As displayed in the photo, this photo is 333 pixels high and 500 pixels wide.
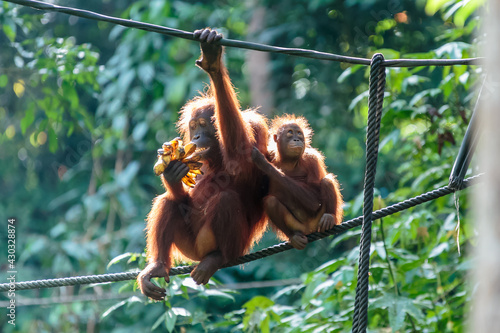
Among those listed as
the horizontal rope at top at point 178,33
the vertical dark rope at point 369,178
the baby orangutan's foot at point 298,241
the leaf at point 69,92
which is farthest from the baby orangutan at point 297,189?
the leaf at point 69,92

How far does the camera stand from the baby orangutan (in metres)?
3.61

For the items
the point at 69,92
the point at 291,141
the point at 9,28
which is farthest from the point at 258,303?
the point at 9,28

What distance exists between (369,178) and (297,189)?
3.04ft

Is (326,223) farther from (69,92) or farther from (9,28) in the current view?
(9,28)

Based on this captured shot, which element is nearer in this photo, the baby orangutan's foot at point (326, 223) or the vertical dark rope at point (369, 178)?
the vertical dark rope at point (369, 178)

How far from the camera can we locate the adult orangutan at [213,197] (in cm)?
353

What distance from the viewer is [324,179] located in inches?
149

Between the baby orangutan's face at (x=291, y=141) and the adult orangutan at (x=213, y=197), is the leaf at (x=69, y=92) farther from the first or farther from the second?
the baby orangutan's face at (x=291, y=141)

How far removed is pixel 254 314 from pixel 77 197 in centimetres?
659

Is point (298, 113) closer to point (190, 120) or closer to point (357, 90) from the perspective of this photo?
point (357, 90)

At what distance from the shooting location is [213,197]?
148 inches

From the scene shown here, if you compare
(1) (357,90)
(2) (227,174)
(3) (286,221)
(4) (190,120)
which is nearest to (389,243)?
(3) (286,221)

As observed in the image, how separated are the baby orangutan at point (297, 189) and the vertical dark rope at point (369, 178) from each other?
29.7 inches

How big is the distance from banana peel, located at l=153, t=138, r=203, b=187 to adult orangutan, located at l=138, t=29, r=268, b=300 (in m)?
0.05
